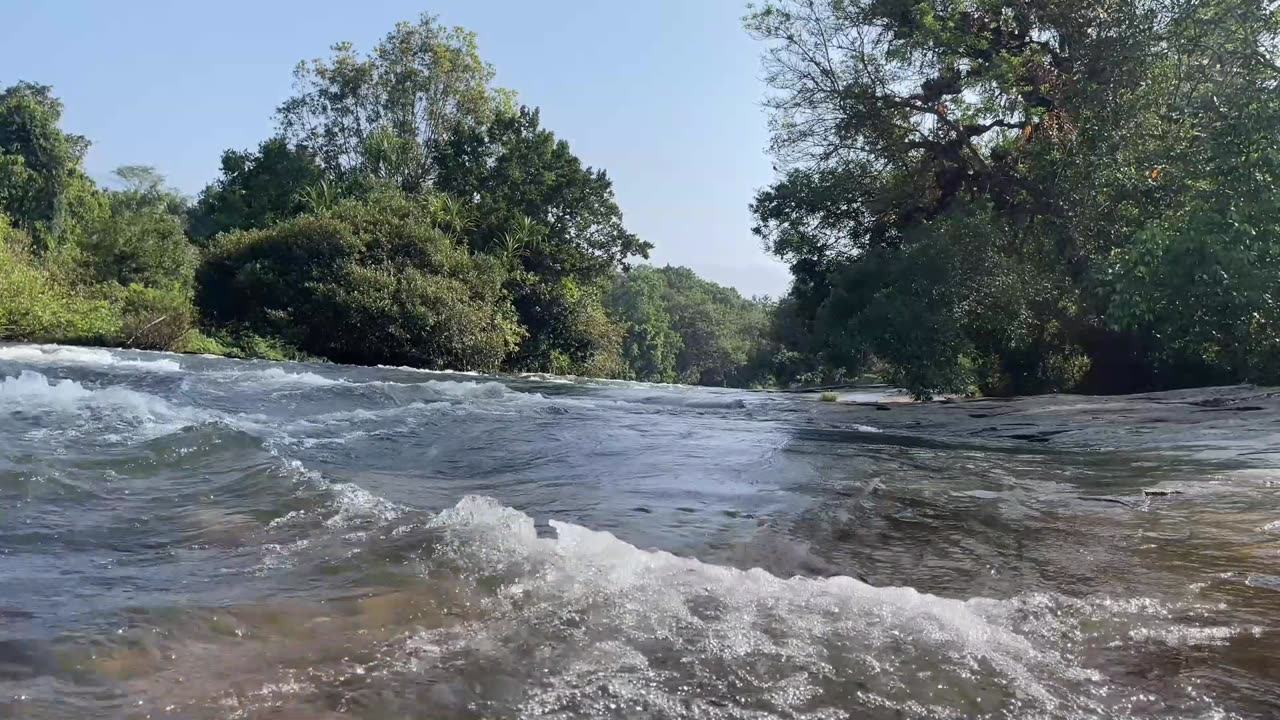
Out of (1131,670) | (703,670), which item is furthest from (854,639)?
(1131,670)

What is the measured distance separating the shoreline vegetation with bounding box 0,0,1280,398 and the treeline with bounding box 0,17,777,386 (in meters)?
0.09

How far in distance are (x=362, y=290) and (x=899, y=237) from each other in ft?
40.4

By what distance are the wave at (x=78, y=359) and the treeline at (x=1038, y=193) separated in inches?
418

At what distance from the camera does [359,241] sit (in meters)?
22.9

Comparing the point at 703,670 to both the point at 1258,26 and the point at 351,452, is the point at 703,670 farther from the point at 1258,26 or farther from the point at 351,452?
the point at 1258,26

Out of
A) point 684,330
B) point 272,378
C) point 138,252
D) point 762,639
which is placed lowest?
point 762,639

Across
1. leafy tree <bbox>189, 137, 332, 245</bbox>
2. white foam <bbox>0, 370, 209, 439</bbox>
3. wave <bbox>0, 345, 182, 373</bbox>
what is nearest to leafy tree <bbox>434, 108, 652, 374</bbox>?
leafy tree <bbox>189, 137, 332, 245</bbox>

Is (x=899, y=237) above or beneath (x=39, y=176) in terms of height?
beneath

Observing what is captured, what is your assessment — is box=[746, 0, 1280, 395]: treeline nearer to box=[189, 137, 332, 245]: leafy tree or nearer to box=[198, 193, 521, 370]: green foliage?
box=[198, 193, 521, 370]: green foliage

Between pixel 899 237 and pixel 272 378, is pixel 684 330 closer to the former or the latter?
pixel 899 237

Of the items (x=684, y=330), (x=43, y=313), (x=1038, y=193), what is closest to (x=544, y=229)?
(x=43, y=313)

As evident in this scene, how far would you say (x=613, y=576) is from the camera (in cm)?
328

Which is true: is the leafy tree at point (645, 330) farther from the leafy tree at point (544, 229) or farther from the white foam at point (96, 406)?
the white foam at point (96, 406)

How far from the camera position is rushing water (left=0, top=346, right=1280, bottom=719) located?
2.36 meters
